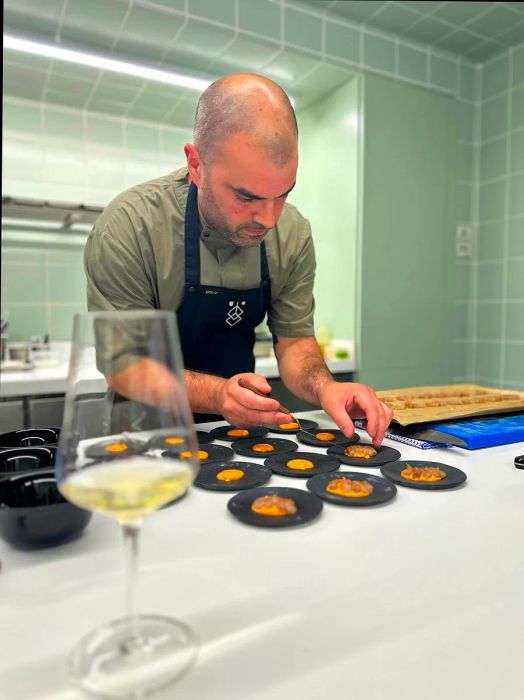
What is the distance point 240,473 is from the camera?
0.81 meters

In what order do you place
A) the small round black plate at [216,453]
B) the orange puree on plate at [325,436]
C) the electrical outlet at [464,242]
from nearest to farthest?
the small round black plate at [216,453], the orange puree on plate at [325,436], the electrical outlet at [464,242]

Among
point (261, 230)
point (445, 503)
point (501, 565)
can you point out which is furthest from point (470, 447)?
point (261, 230)

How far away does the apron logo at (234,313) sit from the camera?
1.41 m

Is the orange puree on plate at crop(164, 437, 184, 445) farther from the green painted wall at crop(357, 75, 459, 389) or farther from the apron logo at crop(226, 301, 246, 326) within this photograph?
the green painted wall at crop(357, 75, 459, 389)

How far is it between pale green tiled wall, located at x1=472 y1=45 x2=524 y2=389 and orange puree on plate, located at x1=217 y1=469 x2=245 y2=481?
2266 mm

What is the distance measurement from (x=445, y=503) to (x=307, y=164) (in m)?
2.42

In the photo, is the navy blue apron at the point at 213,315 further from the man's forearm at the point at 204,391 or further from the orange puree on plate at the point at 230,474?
the orange puree on plate at the point at 230,474

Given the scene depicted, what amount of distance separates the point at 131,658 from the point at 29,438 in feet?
1.63

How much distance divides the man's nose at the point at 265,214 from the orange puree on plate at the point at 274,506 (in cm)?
64

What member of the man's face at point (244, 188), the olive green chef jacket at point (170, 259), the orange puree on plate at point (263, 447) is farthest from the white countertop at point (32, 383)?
the orange puree on plate at point (263, 447)

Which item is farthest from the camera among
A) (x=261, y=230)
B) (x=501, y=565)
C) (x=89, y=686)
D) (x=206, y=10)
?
(x=206, y=10)

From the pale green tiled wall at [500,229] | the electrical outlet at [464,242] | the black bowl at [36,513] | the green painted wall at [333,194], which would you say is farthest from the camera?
the electrical outlet at [464,242]

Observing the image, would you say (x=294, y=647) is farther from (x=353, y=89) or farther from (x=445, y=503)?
(x=353, y=89)

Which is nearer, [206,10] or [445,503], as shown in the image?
[445,503]
